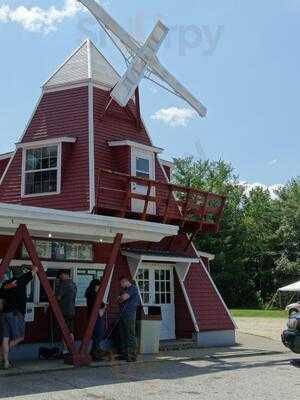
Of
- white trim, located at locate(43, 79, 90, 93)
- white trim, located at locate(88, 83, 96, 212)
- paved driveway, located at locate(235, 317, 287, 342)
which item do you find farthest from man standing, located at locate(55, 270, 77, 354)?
paved driveway, located at locate(235, 317, 287, 342)

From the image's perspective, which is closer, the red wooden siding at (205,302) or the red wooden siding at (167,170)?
the red wooden siding at (205,302)

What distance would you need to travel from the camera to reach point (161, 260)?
1742cm

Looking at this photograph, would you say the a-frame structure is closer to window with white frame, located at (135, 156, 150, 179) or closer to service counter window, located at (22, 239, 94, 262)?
service counter window, located at (22, 239, 94, 262)

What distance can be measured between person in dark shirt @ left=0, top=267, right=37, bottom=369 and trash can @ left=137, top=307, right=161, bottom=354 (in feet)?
11.4

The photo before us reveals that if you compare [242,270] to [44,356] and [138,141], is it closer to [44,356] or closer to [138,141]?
[138,141]

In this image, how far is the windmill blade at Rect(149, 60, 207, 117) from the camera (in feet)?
67.9

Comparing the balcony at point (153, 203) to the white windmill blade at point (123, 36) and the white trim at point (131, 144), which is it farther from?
the white windmill blade at point (123, 36)

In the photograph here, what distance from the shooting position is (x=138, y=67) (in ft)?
63.7

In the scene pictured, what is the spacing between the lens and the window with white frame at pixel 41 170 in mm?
17344

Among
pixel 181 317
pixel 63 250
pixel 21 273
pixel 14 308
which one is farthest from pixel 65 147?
pixel 14 308

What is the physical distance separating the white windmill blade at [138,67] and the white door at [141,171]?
1.67 m

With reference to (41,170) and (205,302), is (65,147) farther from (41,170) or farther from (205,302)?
(205,302)

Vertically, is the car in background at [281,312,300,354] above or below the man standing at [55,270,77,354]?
below

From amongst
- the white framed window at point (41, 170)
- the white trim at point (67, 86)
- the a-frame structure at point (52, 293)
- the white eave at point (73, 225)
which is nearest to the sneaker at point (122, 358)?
the a-frame structure at point (52, 293)
